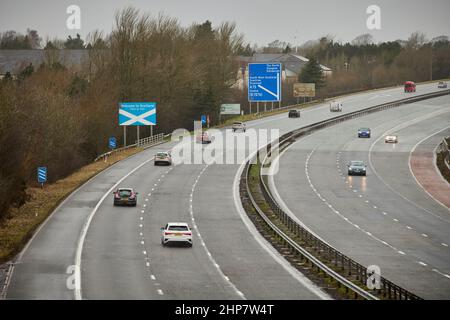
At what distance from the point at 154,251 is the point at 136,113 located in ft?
168

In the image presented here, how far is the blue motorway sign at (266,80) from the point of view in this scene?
94188mm

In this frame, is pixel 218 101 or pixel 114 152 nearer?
pixel 114 152

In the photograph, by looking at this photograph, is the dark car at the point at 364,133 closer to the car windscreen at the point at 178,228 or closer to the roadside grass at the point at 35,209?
the roadside grass at the point at 35,209

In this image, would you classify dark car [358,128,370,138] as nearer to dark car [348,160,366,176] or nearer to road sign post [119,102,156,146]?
road sign post [119,102,156,146]

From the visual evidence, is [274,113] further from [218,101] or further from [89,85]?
[89,85]

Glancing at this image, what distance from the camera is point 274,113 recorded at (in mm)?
141875

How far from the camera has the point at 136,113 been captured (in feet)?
313

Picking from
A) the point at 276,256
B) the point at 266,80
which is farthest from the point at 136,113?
the point at 276,256

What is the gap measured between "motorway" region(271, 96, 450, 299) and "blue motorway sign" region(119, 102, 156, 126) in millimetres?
13842

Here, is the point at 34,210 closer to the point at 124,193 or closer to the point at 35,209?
the point at 35,209

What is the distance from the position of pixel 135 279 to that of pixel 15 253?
8.58 metres

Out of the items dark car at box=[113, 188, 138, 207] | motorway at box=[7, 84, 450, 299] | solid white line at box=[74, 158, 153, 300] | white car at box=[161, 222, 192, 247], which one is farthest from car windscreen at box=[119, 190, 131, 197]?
white car at box=[161, 222, 192, 247]

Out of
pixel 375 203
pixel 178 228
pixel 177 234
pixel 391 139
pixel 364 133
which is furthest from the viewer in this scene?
pixel 364 133
